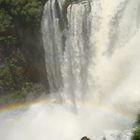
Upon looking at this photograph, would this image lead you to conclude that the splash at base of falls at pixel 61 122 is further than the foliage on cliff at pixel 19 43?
No

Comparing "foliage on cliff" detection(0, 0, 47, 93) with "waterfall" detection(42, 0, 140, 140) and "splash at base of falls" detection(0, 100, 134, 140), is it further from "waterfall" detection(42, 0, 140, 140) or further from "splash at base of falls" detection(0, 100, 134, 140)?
"splash at base of falls" detection(0, 100, 134, 140)

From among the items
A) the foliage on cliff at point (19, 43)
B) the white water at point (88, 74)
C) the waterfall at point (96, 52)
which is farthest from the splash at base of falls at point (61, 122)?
the foliage on cliff at point (19, 43)

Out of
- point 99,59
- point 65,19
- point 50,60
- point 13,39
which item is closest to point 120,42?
point 99,59

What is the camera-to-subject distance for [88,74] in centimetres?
3106

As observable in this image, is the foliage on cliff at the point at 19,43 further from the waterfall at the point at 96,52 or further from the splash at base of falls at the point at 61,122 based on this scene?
the splash at base of falls at the point at 61,122

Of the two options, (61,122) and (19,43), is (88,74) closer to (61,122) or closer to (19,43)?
(61,122)

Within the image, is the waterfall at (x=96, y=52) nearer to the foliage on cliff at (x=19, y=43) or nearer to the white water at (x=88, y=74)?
the white water at (x=88, y=74)

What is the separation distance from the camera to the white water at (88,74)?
27750 millimetres

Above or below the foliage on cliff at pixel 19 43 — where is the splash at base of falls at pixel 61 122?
below

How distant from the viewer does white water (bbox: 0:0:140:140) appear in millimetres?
27750

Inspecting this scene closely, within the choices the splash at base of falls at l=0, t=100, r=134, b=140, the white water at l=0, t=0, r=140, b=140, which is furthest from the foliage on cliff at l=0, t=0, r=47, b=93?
the splash at base of falls at l=0, t=100, r=134, b=140

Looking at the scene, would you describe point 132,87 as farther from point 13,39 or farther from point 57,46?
point 13,39

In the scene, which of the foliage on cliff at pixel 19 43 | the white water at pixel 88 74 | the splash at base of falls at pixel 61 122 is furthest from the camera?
the foliage on cliff at pixel 19 43

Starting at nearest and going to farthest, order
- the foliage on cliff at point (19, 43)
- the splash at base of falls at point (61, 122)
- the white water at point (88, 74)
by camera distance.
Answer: the splash at base of falls at point (61, 122), the white water at point (88, 74), the foliage on cliff at point (19, 43)
